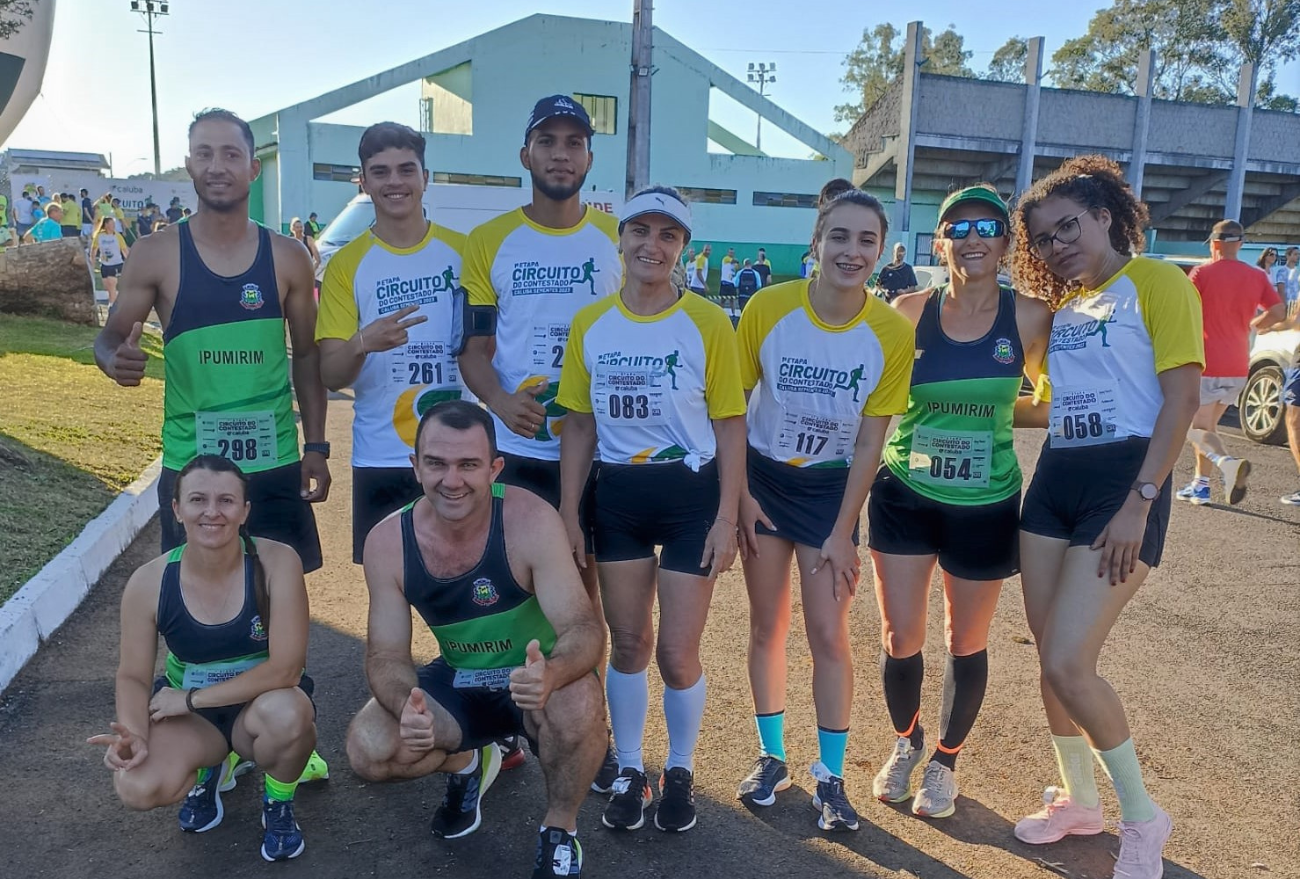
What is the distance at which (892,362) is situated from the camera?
348cm

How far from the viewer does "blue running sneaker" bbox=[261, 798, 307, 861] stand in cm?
328

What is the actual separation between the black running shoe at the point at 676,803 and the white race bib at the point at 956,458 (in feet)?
4.43

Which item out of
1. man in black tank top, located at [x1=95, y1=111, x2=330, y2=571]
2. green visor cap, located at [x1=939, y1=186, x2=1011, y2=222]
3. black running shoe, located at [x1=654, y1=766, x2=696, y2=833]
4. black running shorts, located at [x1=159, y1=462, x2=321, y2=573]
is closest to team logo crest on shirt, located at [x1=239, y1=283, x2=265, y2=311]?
man in black tank top, located at [x1=95, y1=111, x2=330, y2=571]

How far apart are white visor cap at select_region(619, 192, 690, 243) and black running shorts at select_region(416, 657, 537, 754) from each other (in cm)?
161

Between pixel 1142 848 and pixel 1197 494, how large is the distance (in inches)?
236

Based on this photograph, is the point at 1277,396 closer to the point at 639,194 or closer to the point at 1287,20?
the point at 639,194

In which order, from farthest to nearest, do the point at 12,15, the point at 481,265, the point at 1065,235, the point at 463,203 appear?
the point at 463,203
the point at 12,15
the point at 481,265
the point at 1065,235

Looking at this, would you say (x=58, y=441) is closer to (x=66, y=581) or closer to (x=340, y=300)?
(x=66, y=581)

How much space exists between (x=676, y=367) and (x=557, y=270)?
690 mm

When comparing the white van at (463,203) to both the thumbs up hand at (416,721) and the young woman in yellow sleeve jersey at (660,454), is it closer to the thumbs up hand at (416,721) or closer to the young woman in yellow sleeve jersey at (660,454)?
the young woman in yellow sleeve jersey at (660,454)

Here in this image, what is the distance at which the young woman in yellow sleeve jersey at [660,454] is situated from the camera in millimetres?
3430

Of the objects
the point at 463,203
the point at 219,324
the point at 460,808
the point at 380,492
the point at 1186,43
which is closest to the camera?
the point at 460,808

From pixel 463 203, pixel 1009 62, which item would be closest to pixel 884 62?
pixel 1009 62

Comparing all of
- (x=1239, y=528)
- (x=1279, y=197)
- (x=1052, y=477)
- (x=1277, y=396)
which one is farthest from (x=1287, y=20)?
(x=1052, y=477)
